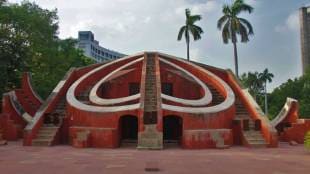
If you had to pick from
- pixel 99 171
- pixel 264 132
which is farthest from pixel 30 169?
pixel 264 132

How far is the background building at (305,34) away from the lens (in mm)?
63438

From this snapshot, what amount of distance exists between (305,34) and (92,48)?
206 ft

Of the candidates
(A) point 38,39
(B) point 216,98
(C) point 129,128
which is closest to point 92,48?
(A) point 38,39

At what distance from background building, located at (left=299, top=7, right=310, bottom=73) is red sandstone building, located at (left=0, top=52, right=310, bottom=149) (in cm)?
5017

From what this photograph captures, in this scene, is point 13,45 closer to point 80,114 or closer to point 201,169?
point 80,114

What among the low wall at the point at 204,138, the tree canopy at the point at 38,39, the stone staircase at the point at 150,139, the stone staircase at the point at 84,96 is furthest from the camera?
the tree canopy at the point at 38,39

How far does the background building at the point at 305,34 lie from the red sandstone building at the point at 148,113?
165ft

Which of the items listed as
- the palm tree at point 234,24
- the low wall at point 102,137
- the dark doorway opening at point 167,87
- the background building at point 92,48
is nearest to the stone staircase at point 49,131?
the low wall at point 102,137

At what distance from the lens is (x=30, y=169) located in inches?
315

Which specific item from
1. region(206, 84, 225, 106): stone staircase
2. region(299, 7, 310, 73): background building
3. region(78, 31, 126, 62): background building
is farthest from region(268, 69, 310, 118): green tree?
region(78, 31, 126, 62): background building

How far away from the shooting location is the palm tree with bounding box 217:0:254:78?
29.7 m

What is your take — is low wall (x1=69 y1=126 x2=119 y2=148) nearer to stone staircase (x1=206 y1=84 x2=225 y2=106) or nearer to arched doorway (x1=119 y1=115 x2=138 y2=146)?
arched doorway (x1=119 y1=115 x2=138 y2=146)

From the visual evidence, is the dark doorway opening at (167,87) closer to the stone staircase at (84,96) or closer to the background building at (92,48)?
the stone staircase at (84,96)

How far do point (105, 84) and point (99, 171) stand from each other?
1141 cm
